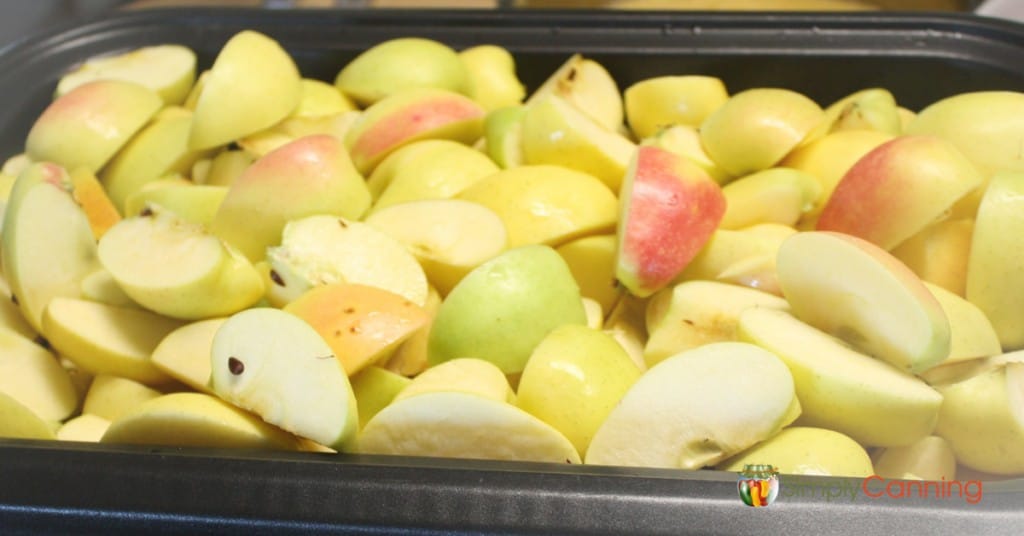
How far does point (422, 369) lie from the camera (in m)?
0.72

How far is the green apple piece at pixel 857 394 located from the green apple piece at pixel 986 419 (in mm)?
19

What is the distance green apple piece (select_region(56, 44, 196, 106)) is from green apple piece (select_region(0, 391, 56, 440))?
0.53 meters

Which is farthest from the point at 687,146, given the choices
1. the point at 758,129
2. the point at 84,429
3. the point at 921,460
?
the point at 84,429

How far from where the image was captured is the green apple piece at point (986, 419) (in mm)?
589

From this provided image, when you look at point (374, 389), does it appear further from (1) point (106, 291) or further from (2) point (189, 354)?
(1) point (106, 291)

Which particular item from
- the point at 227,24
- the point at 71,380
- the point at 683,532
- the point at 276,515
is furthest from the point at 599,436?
the point at 227,24

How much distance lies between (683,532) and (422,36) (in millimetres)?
839

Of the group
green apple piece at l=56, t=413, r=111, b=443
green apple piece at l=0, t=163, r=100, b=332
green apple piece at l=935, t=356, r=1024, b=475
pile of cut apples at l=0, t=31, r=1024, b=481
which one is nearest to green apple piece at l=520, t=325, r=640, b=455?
pile of cut apples at l=0, t=31, r=1024, b=481

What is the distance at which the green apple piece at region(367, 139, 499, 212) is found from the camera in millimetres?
845

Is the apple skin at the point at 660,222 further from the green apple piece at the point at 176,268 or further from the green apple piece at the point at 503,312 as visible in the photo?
the green apple piece at the point at 176,268

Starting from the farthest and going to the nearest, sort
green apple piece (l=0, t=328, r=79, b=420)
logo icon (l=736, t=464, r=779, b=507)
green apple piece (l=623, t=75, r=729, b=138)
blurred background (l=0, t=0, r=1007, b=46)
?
blurred background (l=0, t=0, r=1007, b=46)
green apple piece (l=623, t=75, r=729, b=138)
green apple piece (l=0, t=328, r=79, b=420)
logo icon (l=736, t=464, r=779, b=507)

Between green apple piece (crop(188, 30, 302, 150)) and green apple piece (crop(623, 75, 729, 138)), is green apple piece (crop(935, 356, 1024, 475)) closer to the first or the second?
green apple piece (crop(623, 75, 729, 138))

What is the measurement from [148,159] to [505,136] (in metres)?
0.39

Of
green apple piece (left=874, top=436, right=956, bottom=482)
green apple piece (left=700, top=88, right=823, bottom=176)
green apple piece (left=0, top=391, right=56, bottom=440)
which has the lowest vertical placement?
green apple piece (left=0, top=391, right=56, bottom=440)
